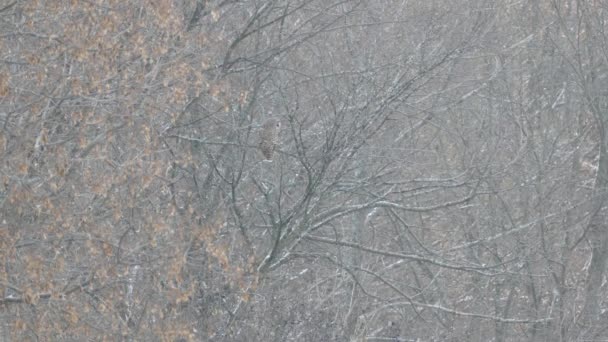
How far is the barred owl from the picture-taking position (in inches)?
379

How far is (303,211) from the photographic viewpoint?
955 cm

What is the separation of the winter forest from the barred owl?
0.09ft

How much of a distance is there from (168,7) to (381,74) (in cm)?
308

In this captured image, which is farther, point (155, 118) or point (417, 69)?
point (417, 69)

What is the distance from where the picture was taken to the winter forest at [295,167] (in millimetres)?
7359

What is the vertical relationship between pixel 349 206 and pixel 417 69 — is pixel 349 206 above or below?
below

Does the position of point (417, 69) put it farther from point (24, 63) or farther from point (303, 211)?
point (24, 63)

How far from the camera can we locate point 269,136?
32.1 feet

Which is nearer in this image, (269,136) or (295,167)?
(269,136)

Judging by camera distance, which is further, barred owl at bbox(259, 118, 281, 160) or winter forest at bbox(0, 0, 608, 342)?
barred owl at bbox(259, 118, 281, 160)

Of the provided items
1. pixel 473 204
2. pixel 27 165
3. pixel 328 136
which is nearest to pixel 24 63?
pixel 27 165

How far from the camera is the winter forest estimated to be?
24.1ft

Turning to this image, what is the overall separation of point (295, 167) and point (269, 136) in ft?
2.45

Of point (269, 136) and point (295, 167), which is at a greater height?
point (269, 136)
